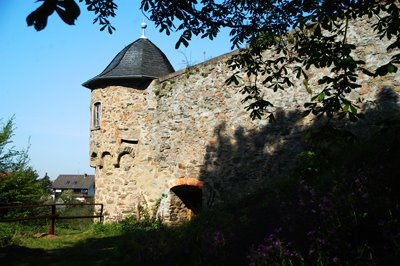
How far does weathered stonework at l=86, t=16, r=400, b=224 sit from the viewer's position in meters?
7.96

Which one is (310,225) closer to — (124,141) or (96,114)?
(124,141)

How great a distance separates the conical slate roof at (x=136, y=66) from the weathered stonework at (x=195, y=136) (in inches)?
13.0

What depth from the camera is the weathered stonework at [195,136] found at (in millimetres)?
7965

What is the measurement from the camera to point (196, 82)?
10523mm

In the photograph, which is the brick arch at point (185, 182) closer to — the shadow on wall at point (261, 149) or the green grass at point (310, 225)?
the shadow on wall at point (261, 149)

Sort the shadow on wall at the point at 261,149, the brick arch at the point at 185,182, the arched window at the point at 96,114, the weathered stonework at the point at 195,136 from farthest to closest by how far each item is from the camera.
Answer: the arched window at the point at 96,114, the brick arch at the point at 185,182, the weathered stonework at the point at 195,136, the shadow on wall at the point at 261,149

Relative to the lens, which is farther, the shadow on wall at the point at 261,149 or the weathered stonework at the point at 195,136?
the weathered stonework at the point at 195,136

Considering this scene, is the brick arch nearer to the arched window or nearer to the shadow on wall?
the shadow on wall

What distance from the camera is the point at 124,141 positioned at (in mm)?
12047

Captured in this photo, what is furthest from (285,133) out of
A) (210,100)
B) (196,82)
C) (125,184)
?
(125,184)

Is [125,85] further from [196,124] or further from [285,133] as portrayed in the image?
[285,133]

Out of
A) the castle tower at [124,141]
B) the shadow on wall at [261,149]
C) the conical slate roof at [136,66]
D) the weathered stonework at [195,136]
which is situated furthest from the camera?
the conical slate roof at [136,66]

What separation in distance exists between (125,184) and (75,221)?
15.1 feet

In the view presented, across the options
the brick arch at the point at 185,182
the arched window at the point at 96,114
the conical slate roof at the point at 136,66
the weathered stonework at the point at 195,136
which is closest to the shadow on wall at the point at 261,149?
the weathered stonework at the point at 195,136
